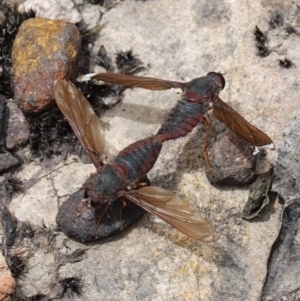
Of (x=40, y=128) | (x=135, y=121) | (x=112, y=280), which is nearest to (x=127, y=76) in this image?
(x=135, y=121)

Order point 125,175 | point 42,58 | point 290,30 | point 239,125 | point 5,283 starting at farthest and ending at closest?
1. point 290,30
2. point 42,58
3. point 239,125
4. point 125,175
5. point 5,283

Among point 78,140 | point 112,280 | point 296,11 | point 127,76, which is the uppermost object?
point 296,11

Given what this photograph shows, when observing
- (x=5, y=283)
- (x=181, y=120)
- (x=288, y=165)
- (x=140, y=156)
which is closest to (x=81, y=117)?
(x=140, y=156)

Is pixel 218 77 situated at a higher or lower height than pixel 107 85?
higher

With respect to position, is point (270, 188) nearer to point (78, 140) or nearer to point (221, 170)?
point (221, 170)

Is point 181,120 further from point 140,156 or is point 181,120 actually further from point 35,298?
point 35,298

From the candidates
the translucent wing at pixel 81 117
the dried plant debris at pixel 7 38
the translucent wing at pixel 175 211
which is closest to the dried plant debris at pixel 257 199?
the translucent wing at pixel 175 211
